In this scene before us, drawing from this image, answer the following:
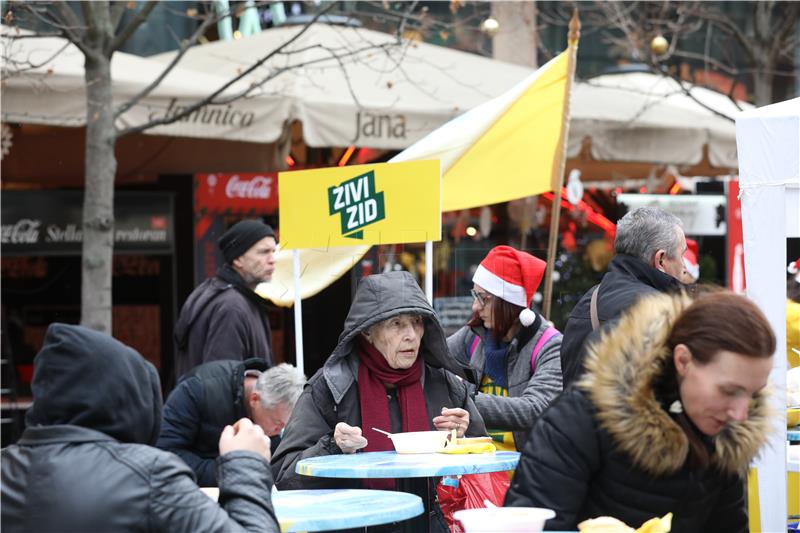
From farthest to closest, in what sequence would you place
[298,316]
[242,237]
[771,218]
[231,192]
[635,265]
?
1. [231,192]
2. [242,237]
3. [298,316]
4. [635,265]
5. [771,218]

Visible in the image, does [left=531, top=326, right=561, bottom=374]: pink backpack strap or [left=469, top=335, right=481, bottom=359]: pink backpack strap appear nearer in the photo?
[left=531, top=326, right=561, bottom=374]: pink backpack strap

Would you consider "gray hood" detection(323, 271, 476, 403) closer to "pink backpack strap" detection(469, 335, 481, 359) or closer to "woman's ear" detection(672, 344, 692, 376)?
"pink backpack strap" detection(469, 335, 481, 359)

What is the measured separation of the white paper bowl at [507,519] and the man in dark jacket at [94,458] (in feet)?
1.88

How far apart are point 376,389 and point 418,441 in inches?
16.3

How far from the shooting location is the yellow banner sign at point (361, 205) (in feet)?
19.9

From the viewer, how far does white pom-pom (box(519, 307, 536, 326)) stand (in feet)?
18.8

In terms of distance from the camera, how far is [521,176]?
725cm

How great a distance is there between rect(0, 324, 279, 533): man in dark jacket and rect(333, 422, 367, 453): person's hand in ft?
5.18

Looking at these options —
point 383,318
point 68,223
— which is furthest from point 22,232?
point 383,318

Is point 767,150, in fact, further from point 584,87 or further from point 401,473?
point 584,87

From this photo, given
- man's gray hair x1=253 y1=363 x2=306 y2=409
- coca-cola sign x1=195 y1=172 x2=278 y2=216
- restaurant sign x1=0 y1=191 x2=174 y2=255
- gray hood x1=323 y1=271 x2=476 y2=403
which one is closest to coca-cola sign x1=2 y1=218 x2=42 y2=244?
restaurant sign x1=0 y1=191 x2=174 y2=255

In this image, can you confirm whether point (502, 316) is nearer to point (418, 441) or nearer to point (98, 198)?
point (418, 441)

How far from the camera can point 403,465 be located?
4.14 m

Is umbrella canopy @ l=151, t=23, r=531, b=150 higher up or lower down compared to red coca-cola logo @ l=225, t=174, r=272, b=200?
higher up
